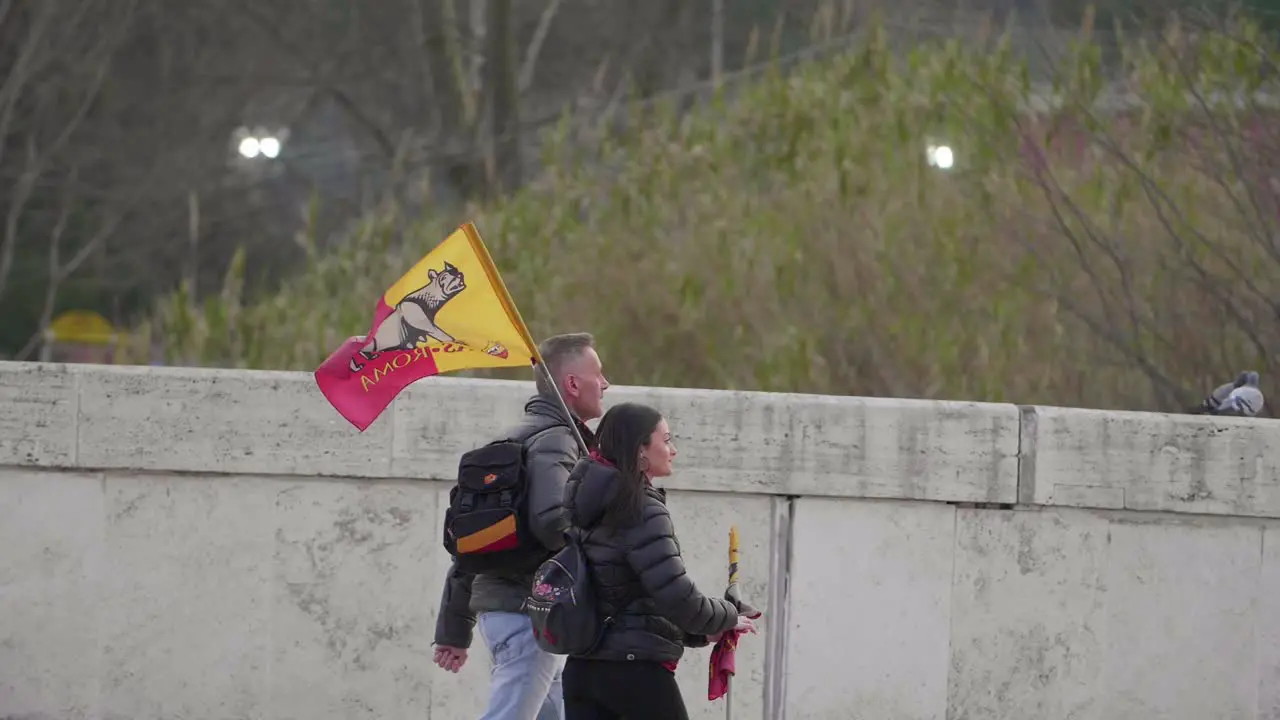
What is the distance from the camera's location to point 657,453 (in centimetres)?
482

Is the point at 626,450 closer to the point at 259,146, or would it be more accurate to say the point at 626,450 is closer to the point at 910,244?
the point at 910,244

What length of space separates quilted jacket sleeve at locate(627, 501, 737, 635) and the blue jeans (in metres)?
0.64

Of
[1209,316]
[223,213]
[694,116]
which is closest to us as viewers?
[1209,316]

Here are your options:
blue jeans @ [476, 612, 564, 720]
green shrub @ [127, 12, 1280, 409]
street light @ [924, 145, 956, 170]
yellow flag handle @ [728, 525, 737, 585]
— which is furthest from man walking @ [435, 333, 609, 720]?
street light @ [924, 145, 956, 170]

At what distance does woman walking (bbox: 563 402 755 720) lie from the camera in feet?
15.5

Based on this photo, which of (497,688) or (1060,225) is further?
(1060,225)

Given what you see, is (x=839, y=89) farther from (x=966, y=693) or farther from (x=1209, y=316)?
(x=966, y=693)

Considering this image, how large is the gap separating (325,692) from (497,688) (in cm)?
215

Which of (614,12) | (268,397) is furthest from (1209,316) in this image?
(614,12)

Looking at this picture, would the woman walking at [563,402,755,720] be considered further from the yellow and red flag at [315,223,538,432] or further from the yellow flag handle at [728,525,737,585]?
the yellow and red flag at [315,223,538,432]

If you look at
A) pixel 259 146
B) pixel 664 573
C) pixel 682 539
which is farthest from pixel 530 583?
pixel 259 146

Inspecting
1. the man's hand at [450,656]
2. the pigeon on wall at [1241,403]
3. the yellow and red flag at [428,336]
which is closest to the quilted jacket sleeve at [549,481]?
the yellow and red flag at [428,336]

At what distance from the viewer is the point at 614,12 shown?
73.9 feet

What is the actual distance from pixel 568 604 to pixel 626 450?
1.36 feet
